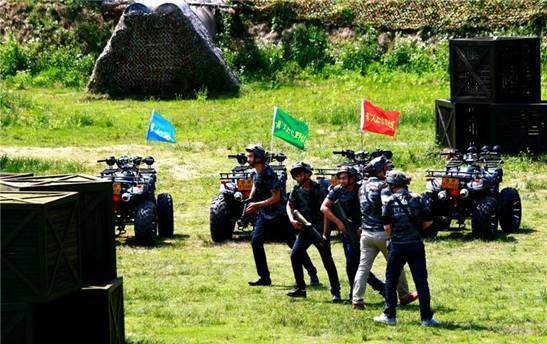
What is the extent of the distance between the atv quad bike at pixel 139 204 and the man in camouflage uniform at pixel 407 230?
778cm

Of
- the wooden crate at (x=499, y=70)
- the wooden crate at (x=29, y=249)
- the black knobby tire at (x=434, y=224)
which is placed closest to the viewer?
the wooden crate at (x=29, y=249)

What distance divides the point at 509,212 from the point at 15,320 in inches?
504

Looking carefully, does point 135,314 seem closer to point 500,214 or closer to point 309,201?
point 309,201

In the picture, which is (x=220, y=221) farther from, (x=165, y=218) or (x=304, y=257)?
(x=304, y=257)

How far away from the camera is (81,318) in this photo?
15055 millimetres

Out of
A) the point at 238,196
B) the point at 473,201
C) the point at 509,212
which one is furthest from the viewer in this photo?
the point at 509,212

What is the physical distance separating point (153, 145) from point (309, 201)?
54.1ft

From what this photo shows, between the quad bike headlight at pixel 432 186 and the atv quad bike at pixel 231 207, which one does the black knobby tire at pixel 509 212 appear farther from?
the atv quad bike at pixel 231 207

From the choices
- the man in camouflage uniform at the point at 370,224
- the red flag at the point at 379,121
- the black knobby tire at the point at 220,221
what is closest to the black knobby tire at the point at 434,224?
the black knobby tire at the point at 220,221

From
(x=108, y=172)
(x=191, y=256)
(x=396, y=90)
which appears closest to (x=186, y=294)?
(x=191, y=256)

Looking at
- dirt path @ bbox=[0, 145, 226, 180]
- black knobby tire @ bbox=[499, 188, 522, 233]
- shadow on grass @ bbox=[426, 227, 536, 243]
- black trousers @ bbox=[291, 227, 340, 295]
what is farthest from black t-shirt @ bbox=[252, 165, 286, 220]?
dirt path @ bbox=[0, 145, 226, 180]

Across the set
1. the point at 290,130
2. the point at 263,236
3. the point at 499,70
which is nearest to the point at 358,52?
the point at 499,70

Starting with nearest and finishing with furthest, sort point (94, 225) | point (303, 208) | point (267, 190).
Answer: point (94, 225) → point (303, 208) → point (267, 190)

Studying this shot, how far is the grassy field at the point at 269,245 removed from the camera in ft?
56.8
